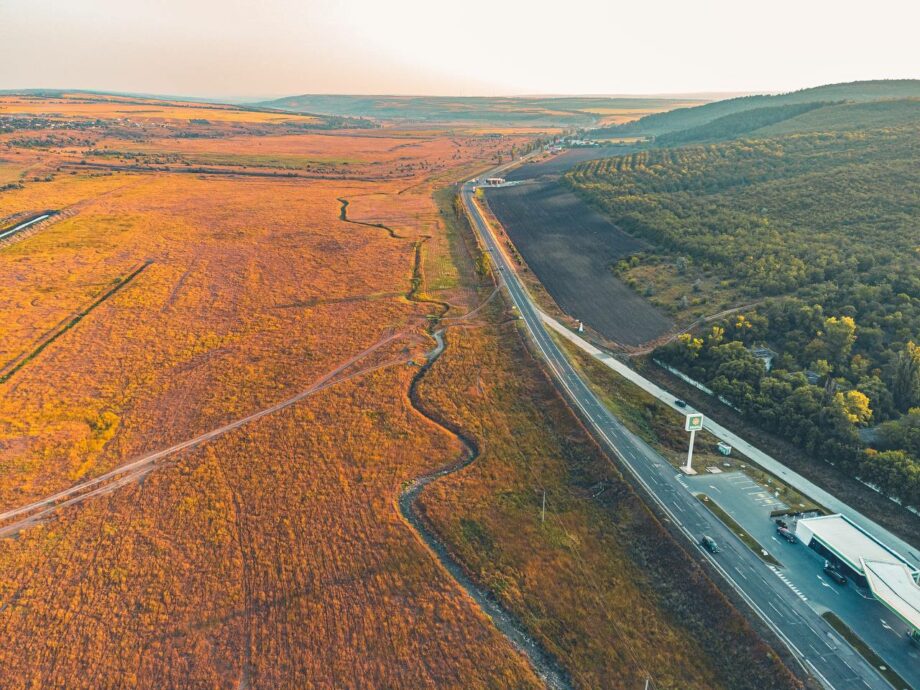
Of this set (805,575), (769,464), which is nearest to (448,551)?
(805,575)

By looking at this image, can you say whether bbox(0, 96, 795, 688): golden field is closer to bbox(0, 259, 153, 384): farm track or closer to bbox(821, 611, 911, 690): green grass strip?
bbox(0, 259, 153, 384): farm track

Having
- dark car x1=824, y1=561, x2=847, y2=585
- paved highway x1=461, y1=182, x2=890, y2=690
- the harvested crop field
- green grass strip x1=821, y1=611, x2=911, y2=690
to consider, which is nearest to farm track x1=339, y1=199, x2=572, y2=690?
paved highway x1=461, y1=182, x2=890, y2=690

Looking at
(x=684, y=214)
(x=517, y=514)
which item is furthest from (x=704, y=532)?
(x=684, y=214)

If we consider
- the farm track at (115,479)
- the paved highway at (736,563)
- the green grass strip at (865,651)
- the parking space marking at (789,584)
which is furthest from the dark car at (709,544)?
the farm track at (115,479)

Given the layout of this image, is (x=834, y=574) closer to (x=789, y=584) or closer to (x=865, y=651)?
(x=789, y=584)

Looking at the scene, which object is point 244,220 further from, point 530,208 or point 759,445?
point 759,445

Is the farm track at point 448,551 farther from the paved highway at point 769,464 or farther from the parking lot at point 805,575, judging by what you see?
the paved highway at point 769,464
